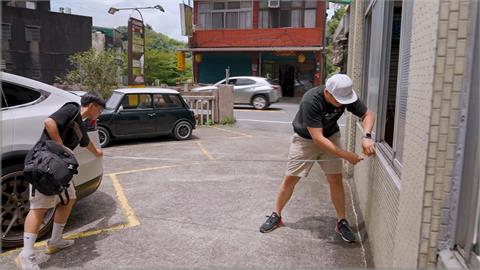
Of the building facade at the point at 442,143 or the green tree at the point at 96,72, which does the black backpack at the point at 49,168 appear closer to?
the building facade at the point at 442,143

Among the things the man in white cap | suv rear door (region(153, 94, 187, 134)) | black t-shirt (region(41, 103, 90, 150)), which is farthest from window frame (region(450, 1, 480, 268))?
suv rear door (region(153, 94, 187, 134))

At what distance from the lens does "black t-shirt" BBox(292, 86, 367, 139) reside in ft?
12.4

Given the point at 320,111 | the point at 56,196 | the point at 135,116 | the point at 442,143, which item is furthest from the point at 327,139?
the point at 135,116

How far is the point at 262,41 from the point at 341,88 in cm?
2327

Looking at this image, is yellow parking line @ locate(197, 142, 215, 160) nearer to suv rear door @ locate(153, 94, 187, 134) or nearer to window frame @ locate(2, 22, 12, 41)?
suv rear door @ locate(153, 94, 187, 134)

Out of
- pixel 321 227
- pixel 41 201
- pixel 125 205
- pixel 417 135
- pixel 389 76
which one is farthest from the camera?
pixel 125 205

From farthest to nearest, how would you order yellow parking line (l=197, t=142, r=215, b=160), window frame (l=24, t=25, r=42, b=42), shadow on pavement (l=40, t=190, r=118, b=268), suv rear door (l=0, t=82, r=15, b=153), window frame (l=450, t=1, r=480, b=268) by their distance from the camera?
window frame (l=24, t=25, r=42, b=42) → yellow parking line (l=197, t=142, r=215, b=160) → suv rear door (l=0, t=82, r=15, b=153) → shadow on pavement (l=40, t=190, r=118, b=268) → window frame (l=450, t=1, r=480, b=268)

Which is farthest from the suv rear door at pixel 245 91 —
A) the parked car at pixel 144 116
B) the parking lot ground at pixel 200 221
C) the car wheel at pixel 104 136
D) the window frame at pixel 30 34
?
the window frame at pixel 30 34

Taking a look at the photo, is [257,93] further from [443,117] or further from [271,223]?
[443,117]

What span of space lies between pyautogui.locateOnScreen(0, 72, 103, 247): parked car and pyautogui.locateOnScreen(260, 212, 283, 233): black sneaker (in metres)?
1.90

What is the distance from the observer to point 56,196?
3641mm

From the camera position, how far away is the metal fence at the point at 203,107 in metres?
13.7

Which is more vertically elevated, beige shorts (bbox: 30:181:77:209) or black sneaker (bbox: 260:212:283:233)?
beige shorts (bbox: 30:181:77:209)

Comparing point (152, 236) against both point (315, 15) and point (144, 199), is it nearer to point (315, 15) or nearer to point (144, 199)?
point (144, 199)
